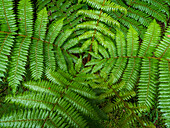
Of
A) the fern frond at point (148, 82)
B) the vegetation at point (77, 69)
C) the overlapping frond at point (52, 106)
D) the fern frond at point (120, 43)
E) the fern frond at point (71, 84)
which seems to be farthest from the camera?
the fern frond at point (120, 43)

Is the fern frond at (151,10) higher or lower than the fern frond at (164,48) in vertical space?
higher

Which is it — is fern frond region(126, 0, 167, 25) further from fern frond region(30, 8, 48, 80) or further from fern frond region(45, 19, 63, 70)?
fern frond region(30, 8, 48, 80)

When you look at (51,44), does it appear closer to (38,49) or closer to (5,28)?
(38,49)

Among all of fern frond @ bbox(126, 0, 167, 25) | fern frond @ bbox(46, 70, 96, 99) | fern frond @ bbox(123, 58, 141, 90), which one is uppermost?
fern frond @ bbox(126, 0, 167, 25)

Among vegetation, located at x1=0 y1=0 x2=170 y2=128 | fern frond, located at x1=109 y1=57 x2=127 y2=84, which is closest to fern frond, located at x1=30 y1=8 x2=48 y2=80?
vegetation, located at x1=0 y1=0 x2=170 y2=128

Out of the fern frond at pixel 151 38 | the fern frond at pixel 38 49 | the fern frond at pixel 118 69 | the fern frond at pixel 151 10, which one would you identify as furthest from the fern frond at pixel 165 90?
the fern frond at pixel 38 49

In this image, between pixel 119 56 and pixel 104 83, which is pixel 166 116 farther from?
pixel 119 56

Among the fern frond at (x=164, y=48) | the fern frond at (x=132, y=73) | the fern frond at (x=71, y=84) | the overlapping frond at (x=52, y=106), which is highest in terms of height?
the fern frond at (x=164, y=48)

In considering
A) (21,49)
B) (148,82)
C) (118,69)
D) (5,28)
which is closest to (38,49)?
(21,49)

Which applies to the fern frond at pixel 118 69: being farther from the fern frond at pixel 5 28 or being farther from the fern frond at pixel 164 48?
the fern frond at pixel 5 28

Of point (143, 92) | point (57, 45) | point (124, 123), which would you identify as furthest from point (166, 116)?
point (57, 45)

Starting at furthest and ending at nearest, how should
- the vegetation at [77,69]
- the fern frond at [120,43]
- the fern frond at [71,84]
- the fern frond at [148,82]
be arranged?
the fern frond at [120,43], the fern frond at [71,84], the fern frond at [148,82], the vegetation at [77,69]
